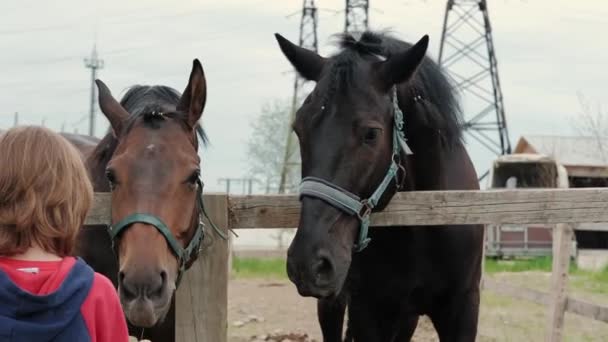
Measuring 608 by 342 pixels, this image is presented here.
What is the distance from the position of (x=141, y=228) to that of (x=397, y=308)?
1808 mm

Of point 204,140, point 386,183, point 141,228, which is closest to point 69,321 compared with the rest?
point 141,228

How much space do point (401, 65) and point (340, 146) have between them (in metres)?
0.58

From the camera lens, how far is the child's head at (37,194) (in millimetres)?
2102

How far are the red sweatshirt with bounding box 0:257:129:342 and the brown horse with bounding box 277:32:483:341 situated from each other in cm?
143

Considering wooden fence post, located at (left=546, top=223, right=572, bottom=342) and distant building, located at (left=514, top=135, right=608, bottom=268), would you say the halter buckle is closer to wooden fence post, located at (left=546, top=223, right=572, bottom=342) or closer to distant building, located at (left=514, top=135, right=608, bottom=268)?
wooden fence post, located at (left=546, top=223, right=572, bottom=342)

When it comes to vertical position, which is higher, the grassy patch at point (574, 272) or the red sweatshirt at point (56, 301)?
the red sweatshirt at point (56, 301)

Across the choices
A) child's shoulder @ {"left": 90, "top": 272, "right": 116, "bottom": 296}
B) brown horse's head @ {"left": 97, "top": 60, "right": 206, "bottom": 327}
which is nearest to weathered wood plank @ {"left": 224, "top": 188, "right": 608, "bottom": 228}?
brown horse's head @ {"left": 97, "top": 60, "right": 206, "bottom": 327}

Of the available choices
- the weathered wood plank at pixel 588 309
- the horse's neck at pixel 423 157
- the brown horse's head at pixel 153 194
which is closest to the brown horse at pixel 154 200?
the brown horse's head at pixel 153 194

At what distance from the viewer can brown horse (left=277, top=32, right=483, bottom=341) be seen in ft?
12.0

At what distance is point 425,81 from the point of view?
15.0 ft

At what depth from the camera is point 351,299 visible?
458 centimetres

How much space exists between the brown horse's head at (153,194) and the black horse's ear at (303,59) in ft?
1.97

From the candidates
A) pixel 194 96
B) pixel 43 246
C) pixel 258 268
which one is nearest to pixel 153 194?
pixel 194 96

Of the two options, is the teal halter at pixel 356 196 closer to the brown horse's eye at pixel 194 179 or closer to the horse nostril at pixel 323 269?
the horse nostril at pixel 323 269
